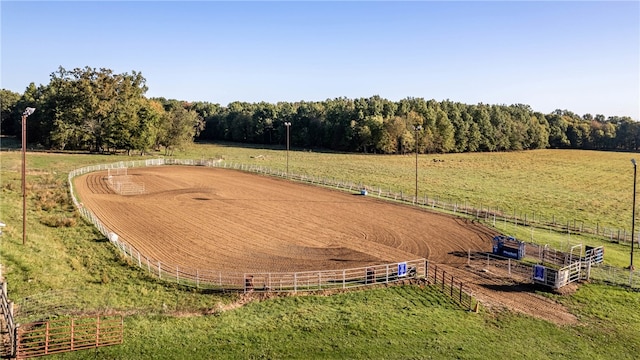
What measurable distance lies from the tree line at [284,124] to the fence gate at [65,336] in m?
53.6

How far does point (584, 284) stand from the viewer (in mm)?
26203

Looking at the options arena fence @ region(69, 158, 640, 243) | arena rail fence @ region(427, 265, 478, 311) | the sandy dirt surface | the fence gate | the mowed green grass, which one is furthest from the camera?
arena fence @ region(69, 158, 640, 243)

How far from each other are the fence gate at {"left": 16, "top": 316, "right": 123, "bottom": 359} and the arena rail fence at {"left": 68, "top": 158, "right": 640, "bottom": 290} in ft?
22.2

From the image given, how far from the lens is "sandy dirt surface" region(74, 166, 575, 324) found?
90.4 feet

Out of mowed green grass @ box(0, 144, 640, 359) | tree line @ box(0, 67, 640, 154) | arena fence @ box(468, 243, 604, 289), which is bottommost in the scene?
mowed green grass @ box(0, 144, 640, 359)

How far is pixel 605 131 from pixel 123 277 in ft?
626

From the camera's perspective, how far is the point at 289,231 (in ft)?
118

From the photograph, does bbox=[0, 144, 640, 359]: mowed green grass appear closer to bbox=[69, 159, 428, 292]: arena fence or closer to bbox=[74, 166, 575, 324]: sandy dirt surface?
bbox=[69, 159, 428, 292]: arena fence

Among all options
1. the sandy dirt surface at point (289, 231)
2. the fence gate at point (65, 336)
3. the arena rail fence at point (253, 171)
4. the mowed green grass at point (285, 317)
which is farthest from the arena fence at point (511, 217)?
the fence gate at point (65, 336)

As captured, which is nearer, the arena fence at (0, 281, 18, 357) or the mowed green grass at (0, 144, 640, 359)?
the arena fence at (0, 281, 18, 357)

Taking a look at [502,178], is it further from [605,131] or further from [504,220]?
[605,131]

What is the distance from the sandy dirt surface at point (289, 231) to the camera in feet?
90.4

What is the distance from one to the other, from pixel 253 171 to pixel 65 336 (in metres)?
55.6

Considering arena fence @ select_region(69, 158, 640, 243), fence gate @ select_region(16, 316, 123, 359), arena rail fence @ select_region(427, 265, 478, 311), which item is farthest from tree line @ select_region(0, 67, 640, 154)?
fence gate @ select_region(16, 316, 123, 359)
